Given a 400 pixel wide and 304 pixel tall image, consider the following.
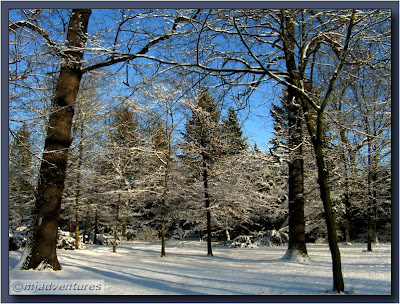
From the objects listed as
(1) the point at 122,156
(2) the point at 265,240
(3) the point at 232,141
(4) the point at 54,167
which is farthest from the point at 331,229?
(2) the point at 265,240

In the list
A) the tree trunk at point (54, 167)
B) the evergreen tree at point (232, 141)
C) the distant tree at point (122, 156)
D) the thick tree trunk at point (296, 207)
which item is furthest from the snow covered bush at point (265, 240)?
the tree trunk at point (54, 167)

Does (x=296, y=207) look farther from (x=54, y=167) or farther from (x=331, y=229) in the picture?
(x=54, y=167)

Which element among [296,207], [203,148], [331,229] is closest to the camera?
[331,229]

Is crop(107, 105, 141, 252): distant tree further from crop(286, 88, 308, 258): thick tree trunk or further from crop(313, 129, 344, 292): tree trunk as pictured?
crop(313, 129, 344, 292): tree trunk

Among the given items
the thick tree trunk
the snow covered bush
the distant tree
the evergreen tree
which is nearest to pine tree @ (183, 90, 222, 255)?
the evergreen tree

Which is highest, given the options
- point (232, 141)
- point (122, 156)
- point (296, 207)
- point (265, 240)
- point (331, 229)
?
point (232, 141)

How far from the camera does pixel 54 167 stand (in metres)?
5.57

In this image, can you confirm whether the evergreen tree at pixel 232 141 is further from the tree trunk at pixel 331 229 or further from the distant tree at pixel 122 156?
the tree trunk at pixel 331 229

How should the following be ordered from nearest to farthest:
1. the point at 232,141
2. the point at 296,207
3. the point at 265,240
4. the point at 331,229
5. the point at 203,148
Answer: the point at 331,229, the point at 296,207, the point at 232,141, the point at 203,148, the point at 265,240

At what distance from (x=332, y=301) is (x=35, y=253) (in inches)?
194

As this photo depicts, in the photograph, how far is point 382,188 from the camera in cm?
1140

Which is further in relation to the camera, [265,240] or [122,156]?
[265,240]

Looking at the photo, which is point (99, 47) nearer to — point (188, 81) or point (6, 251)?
point (188, 81)

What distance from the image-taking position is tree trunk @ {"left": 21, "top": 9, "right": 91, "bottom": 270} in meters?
5.44
